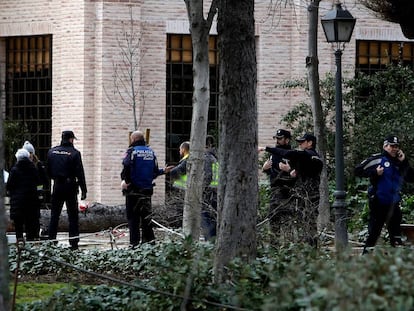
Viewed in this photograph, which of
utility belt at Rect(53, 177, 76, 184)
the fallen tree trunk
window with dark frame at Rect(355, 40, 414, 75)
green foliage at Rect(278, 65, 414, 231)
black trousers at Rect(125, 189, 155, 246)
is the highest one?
window with dark frame at Rect(355, 40, 414, 75)

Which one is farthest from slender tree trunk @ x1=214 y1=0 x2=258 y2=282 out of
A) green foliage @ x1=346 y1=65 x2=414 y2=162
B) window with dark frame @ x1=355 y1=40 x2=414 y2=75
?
window with dark frame @ x1=355 y1=40 x2=414 y2=75

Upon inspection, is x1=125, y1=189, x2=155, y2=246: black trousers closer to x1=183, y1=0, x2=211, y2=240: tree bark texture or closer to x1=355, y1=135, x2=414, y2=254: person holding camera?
x1=183, y1=0, x2=211, y2=240: tree bark texture

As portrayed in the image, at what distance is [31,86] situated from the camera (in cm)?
2927

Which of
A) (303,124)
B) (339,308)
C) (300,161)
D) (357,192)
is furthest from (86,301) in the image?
(303,124)

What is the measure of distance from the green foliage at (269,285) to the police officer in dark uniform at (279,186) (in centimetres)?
359

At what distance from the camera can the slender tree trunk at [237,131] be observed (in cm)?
Result: 1070

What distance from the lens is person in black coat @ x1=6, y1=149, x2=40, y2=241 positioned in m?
19.7

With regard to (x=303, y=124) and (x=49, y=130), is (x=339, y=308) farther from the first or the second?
(x=49, y=130)

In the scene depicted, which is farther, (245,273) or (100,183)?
(100,183)

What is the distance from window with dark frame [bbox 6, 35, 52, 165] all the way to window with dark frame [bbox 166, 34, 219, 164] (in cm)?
283

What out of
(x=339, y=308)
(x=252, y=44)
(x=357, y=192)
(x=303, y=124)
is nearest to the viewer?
(x=339, y=308)

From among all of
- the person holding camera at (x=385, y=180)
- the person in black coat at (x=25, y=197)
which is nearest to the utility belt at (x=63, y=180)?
the person in black coat at (x=25, y=197)

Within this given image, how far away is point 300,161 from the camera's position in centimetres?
1639

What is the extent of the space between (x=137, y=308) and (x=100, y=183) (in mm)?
18518
